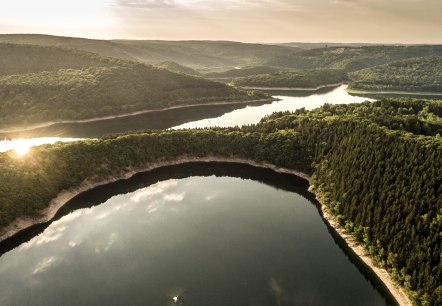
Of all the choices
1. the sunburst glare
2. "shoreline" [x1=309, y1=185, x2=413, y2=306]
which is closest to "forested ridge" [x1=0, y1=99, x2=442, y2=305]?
"shoreline" [x1=309, y1=185, x2=413, y2=306]

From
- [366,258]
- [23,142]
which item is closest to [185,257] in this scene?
[366,258]

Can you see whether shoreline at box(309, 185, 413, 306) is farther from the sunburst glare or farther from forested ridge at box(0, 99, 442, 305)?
the sunburst glare

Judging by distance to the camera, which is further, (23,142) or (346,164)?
(23,142)

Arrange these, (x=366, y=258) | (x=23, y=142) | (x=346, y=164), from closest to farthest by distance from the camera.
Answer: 1. (x=366, y=258)
2. (x=346, y=164)
3. (x=23, y=142)

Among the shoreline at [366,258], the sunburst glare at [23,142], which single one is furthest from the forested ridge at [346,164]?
the sunburst glare at [23,142]

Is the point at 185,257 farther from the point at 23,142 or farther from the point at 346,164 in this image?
the point at 23,142

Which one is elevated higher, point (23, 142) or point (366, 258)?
point (23, 142)

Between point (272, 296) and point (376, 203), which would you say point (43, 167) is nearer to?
point (272, 296)

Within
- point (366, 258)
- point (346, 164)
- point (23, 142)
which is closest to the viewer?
point (366, 258)
